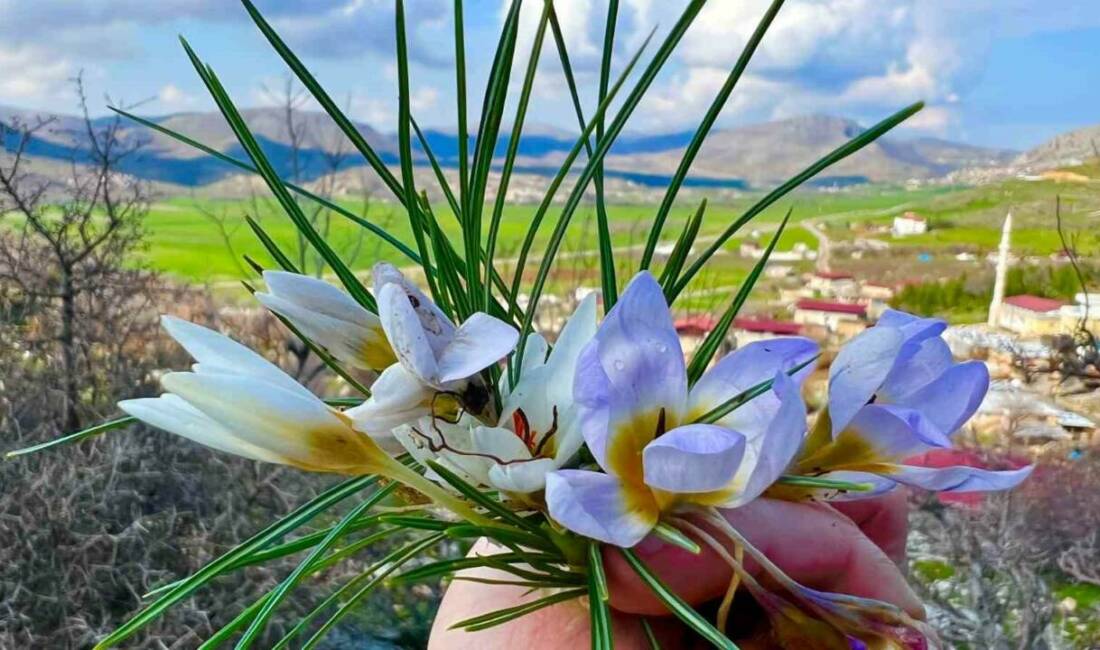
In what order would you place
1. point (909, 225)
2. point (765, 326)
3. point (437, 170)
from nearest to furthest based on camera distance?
point (437, 170), point (765, 326), point (909, 225)

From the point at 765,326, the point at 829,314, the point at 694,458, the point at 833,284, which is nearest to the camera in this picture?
the point at 694,458

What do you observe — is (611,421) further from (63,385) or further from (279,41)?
(63,385)

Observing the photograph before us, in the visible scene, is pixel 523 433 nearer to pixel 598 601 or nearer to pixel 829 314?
pixel 598 601

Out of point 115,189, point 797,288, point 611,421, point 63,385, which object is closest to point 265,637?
point 63,385

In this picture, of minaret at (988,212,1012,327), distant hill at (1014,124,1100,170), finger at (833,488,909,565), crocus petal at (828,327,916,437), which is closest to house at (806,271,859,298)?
minaret at (988,212,1012,327)

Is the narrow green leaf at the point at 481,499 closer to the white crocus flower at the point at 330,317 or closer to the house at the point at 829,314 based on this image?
the white crocus flower at the point at 330,317

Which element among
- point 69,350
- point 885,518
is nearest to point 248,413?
point 885,518

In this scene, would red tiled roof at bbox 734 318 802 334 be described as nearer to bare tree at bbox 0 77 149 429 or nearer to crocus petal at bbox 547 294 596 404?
bare tree at bbox 0 77 149 429

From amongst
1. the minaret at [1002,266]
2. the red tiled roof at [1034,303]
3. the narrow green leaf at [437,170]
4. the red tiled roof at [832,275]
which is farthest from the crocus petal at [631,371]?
the red tiled roof at [832,275]
